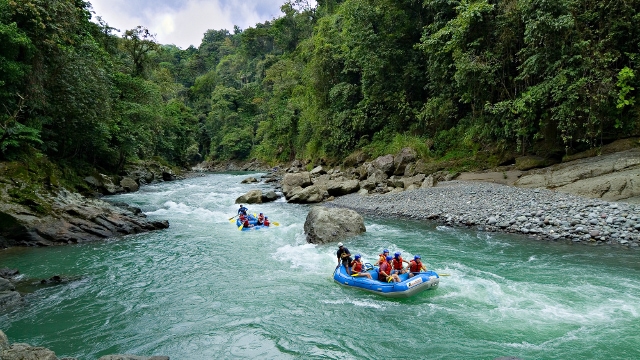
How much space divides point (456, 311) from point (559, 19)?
12889 mm

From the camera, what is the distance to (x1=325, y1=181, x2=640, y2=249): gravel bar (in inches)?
452

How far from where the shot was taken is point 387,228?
14.9 metres

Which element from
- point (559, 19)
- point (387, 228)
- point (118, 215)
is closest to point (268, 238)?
point (387, 228)

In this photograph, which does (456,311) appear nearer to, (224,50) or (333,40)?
(333,40)

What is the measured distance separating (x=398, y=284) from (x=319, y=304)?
1.88m

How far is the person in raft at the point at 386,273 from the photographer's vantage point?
8797 mm

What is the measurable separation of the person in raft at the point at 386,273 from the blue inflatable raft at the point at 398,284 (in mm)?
129

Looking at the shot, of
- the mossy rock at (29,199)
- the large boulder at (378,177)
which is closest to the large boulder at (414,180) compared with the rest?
the large boulder at (378,177)

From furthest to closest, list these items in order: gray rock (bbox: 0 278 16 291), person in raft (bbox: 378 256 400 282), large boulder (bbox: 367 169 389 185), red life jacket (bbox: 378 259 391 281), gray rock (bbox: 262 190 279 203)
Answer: gray rock (bbox: 262 190 279 203)
large boulder (bbox: 367 169 389 185)
red life jacket (bbox: 378 259 391 281)
person in raft (bbox: 378 256 400 282)
gray rock (bbox: 0 278 16 291)

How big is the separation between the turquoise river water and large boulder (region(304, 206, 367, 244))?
0.52 m

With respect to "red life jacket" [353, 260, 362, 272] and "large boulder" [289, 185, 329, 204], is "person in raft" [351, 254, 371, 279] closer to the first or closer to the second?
"red life jacket" [353, 260, 362, 272]

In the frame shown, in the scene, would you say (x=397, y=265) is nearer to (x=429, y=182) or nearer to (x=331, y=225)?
(x=331, y=225)

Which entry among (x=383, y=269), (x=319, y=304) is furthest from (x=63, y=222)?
(x=383, y=269)

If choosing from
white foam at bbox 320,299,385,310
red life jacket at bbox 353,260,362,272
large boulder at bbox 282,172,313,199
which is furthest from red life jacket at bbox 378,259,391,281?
large boulder at bbox 282,172,313,199
